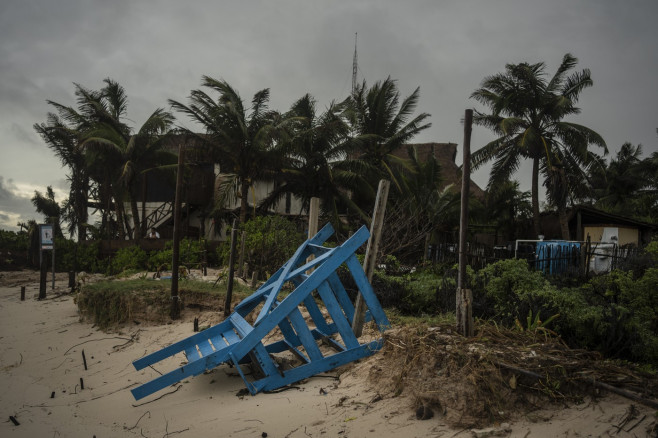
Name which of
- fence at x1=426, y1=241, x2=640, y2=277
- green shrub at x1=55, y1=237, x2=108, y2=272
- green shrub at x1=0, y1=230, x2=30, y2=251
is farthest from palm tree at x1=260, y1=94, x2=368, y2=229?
green shrub at x1=0, y1=230, x2=30, y2=251

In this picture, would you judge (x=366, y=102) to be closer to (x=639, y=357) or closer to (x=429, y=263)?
(x=429, y=263)

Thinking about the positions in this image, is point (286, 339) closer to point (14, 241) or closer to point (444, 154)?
point (14, 241)

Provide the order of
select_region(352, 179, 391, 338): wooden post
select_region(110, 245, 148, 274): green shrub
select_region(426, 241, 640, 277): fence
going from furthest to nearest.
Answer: select_region(110, 245, 148, 274): green shrub < select_region(426, 241, 640, 277): fence < select_region(352, 179, 391, 338): wooden post

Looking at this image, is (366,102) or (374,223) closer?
(374,223)

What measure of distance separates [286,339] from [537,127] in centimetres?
1914

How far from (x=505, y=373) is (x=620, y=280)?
4222 mm

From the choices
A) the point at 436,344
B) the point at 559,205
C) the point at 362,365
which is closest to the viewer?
the point at 436,344

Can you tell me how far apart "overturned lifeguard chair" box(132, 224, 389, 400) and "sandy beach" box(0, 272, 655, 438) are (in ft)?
A: 0.65

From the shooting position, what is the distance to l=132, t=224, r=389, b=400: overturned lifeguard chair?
15.1 ft

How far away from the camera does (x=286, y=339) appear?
18.4 feet

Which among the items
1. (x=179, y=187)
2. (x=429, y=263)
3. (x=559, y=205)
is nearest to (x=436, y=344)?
(x=179, y=187)

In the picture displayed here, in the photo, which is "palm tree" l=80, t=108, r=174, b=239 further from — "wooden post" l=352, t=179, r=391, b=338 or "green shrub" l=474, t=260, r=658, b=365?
"green shrub" l=474, t=260, r=658, b=365

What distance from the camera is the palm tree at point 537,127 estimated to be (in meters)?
19.9

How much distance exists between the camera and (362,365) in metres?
4.88
